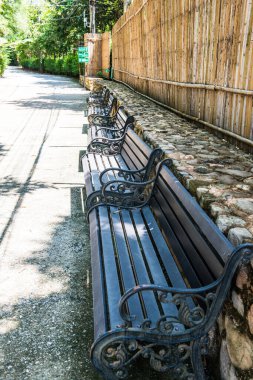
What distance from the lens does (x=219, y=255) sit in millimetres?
1928

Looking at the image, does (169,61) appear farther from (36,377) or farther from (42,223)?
(36,377)

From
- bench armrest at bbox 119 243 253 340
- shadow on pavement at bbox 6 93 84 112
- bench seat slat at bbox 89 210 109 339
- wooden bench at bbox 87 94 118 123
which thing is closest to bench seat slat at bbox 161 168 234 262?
bench armrest at bbox 119 243 253 340

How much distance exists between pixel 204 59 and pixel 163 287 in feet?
13.1

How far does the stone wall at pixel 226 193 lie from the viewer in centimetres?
184

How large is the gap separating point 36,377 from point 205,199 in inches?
61.0

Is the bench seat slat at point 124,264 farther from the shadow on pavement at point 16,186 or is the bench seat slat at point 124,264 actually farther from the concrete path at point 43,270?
the shadow on pavement at point 16,186

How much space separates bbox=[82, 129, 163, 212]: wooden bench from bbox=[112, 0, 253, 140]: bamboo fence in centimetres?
102

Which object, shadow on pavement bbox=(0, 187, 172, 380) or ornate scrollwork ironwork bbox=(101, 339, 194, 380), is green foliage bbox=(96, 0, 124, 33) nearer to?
shadow on pavement bbox=(0, 187, 172, 380)

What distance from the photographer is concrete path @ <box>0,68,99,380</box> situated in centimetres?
255

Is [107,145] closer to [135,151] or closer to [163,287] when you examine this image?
[135,151]

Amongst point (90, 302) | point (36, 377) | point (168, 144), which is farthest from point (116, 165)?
point (36, 377)

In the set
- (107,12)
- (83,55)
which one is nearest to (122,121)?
(83,55)

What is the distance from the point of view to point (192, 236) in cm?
230

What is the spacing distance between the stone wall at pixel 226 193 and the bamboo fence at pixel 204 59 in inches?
13.8
